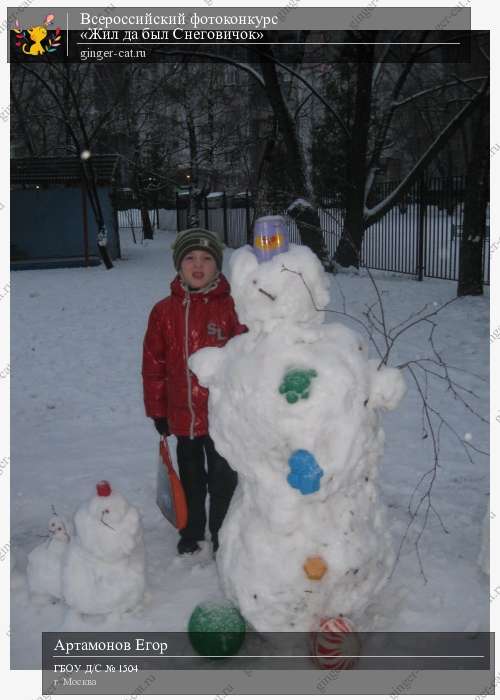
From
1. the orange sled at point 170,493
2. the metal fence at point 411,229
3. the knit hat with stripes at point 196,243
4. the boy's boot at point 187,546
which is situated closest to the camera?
the knit hat with stripes at point 196,243

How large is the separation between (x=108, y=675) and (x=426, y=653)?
1.37 meters

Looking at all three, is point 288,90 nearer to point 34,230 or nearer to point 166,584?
point 34,230

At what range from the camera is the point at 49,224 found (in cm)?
1736

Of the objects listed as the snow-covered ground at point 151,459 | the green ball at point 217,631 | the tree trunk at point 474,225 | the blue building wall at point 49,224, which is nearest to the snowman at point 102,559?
the snow-covered ground at point 151,459

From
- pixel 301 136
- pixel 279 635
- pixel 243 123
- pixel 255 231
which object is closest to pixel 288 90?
pixel 301 136

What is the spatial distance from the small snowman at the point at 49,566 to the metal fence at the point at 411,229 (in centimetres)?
647

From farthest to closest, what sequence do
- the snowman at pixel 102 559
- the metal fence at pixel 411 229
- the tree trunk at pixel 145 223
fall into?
the tree trunk at pixel 145 223
the metal fence at pixel 411 229
the snowman at pixel 102 559

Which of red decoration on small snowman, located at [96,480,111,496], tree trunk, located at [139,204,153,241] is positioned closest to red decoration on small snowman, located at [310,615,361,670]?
red decoration on small snowman, located at [96,480,111,496]

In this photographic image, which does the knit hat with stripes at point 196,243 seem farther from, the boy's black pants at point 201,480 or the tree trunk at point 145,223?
the tree trunk at point 145,223

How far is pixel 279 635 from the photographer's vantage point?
2818 millimetres

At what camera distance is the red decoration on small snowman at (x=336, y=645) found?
2689 millimetres

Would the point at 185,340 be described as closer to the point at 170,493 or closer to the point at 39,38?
the point at 170,493

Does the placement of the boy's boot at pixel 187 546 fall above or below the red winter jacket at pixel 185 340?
below

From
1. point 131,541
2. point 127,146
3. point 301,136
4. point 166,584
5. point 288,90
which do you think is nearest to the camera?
point 131,541
